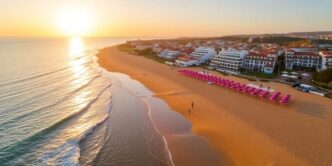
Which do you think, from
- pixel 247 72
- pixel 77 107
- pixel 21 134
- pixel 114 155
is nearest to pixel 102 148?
pixel 114 155

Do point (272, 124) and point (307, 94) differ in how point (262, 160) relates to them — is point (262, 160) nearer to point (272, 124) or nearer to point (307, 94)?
point (272, 124)

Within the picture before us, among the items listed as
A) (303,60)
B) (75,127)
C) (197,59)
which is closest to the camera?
(75,127)

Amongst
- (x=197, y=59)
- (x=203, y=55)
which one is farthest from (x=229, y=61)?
(x=203, y=55)

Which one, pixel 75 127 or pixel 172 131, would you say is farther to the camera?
pixel 75 127

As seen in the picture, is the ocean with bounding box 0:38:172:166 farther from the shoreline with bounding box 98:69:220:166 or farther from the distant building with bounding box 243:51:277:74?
the distant building with bounding box 243:51:277:74

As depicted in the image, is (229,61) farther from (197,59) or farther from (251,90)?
(251,90)

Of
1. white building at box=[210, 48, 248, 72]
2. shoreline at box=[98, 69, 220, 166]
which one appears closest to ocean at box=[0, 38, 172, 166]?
shoreline at box=[98, 69, 220, 166]
